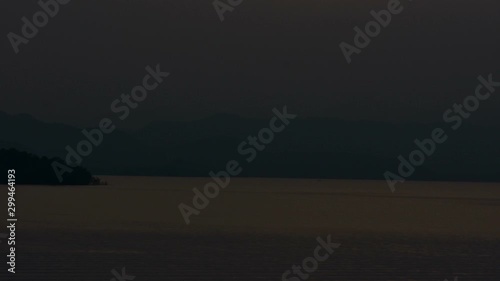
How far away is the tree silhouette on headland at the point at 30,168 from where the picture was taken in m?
131

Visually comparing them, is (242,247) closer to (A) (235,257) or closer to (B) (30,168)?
(A) (235,257)

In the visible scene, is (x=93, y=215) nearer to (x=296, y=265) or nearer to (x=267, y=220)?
(x=267, y=220)

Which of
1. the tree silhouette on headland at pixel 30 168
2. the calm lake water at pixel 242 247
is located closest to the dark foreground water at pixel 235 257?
the calm lake water at pixel 242 247

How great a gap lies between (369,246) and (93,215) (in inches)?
898

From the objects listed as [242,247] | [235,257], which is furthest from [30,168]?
[235,257]

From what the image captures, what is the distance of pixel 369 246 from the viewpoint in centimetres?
3378

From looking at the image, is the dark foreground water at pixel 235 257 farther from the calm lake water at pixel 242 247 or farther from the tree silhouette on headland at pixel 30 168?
the tree silhouette on headland at pixel 30 168

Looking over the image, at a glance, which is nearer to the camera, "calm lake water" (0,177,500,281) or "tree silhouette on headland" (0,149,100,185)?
"calm lake water" (0,177,500,281)

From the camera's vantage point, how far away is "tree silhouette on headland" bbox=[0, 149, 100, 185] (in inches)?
5172

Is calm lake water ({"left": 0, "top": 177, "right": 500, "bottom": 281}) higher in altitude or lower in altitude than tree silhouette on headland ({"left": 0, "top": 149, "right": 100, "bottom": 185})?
lower

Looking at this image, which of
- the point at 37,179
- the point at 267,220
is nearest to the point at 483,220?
the point at 267,220

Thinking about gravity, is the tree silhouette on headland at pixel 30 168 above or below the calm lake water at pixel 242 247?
above

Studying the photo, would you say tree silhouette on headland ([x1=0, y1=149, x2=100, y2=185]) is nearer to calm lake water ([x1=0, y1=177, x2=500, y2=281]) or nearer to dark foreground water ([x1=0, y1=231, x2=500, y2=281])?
calm lake water ([x1=0, y1=177, x2=500, y2=281])

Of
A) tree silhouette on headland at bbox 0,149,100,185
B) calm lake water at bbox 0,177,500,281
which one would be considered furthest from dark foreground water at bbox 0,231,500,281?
tree silhouette on headland at bbox 0,149,100,185
